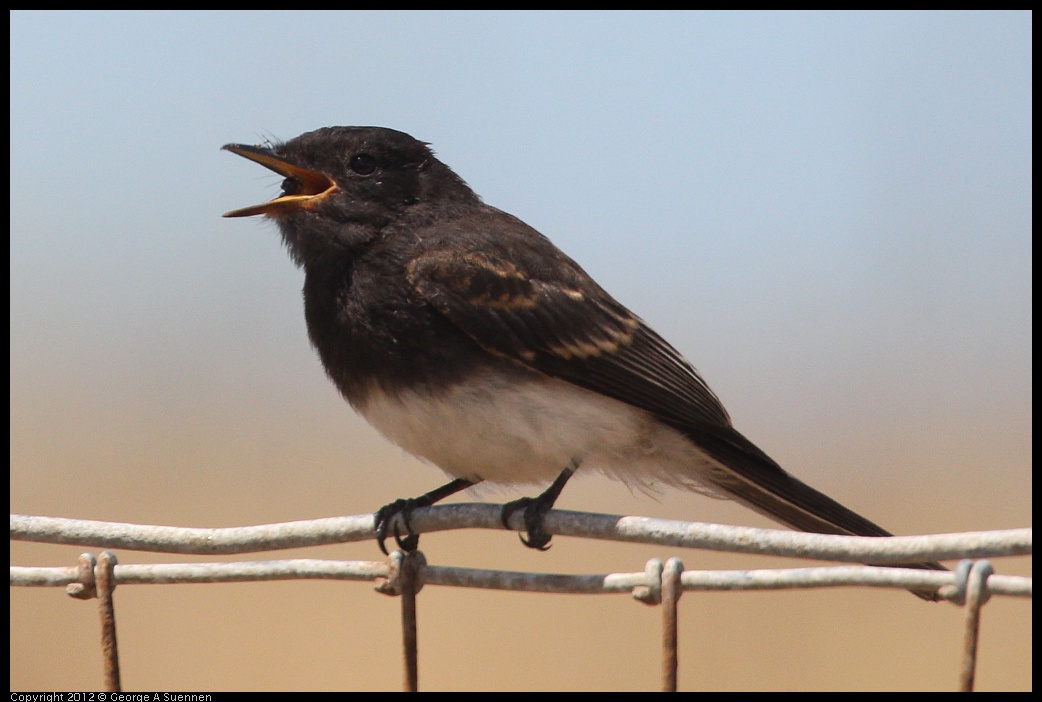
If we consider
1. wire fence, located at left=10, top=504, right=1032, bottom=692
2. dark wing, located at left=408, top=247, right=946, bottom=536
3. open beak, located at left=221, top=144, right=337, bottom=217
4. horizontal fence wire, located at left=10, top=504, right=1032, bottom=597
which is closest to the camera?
wire fence, located at left=10, top=504, right=1032, bottom=692

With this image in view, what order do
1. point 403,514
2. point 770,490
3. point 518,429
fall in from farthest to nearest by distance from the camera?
point 770,490 → point 518,429 → point 403,514

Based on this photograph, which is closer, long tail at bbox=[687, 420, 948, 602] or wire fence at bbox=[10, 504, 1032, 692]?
wire fence at bbox=[10, 504, 1032, 692]

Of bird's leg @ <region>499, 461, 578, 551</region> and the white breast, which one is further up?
the white breast

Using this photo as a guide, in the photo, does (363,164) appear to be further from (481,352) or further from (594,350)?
(594,350)

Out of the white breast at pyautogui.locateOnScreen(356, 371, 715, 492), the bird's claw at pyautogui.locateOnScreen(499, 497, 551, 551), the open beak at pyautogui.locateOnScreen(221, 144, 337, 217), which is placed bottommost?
the bird's claw at pyautogui.locateOnScreen(499, 497, 551, 551)

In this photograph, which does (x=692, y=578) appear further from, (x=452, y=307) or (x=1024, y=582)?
(x=452, y=307)

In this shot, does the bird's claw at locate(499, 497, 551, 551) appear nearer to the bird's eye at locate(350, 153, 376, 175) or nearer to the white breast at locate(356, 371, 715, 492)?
the white breast at locate(356, 371, 715, 492)

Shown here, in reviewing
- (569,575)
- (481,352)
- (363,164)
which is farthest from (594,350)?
(569,575)

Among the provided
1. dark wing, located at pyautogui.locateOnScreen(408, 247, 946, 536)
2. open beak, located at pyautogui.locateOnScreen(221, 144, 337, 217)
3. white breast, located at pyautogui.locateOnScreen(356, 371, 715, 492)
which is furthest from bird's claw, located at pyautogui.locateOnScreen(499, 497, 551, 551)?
open beak, located at pyautogui.locateOnScreen(221, 144, 337, 217)
